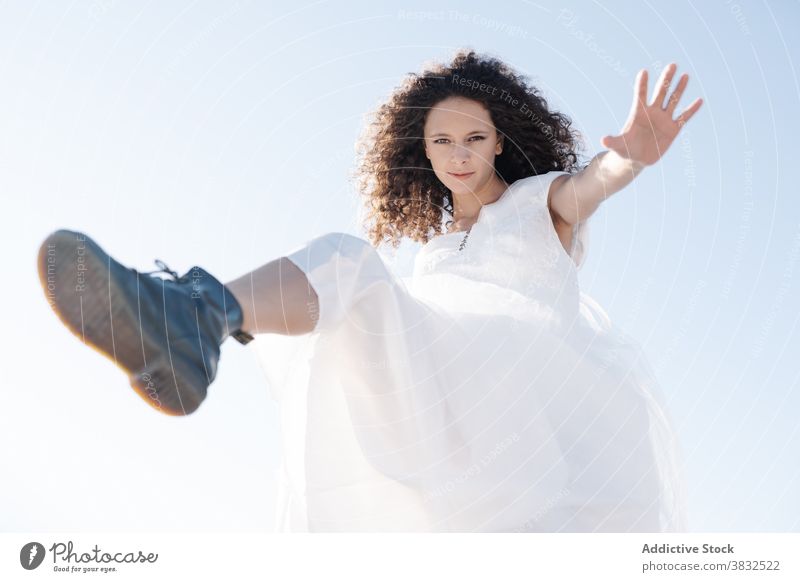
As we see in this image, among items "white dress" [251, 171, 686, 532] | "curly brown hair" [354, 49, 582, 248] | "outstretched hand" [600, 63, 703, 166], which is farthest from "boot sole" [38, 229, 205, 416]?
"curly brown hair" [354, 49, 582, 248]

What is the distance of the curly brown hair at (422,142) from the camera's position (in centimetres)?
206

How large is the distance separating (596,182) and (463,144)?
44cm

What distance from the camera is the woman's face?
194 cm

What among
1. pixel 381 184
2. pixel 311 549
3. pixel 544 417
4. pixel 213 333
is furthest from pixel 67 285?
pixel 381 184

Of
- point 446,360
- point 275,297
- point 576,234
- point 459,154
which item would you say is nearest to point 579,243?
point 576,234

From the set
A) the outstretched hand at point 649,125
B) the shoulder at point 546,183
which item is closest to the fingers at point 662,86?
the outstretched hand at point 649,125

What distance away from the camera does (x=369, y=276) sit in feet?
4.36

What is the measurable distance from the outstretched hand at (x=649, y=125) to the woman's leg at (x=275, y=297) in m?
0.59

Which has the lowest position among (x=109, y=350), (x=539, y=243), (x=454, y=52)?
(x=109, y=350)

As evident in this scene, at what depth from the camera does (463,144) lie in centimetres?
195

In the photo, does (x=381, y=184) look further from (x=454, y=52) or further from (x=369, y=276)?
(x=369, y=276)

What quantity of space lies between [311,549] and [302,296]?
16.3 inches

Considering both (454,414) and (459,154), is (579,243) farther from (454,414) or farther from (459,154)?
(454,414)

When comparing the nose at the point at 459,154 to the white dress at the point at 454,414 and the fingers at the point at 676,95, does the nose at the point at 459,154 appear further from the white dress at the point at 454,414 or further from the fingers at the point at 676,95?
the fingers at the point at 676,95
